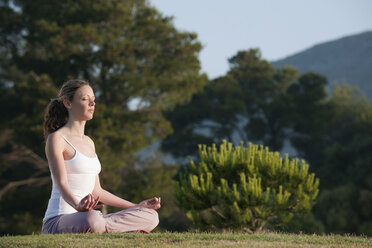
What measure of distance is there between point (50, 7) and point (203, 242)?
59.0 ft

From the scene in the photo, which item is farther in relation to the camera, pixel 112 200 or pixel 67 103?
pixel 112 200

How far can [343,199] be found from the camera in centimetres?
2373

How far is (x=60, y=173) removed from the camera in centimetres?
450

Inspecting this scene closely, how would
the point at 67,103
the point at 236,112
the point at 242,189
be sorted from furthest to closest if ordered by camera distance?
1. the point at 236,112
2. the point at 242,189
3. the point at 67,103

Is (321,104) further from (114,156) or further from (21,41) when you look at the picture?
(21,41)

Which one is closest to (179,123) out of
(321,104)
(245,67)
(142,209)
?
(245,67)

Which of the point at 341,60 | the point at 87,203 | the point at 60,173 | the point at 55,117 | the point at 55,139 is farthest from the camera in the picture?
the point at 341,60

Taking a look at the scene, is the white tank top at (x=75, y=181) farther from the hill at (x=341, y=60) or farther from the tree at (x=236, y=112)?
the hill at (x=341, y=60)

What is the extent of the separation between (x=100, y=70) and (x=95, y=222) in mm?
16837

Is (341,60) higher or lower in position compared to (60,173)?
higher

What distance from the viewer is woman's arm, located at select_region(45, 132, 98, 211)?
14.4ft

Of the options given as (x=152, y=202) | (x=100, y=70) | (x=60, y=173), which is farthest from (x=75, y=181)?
(x=100, y=70)

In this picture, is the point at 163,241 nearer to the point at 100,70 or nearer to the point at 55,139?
the point at 55,139

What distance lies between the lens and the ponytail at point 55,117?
4977mm
